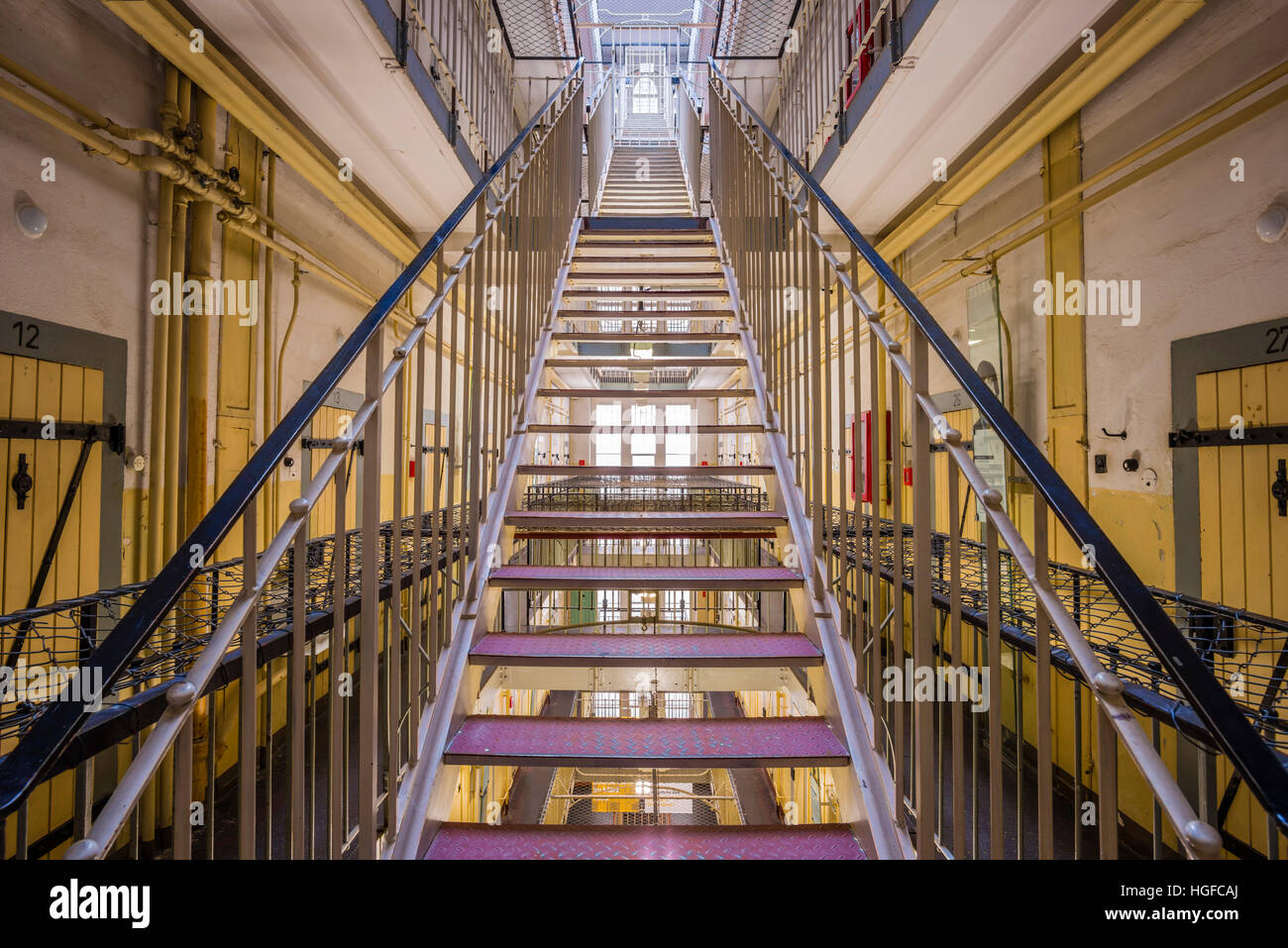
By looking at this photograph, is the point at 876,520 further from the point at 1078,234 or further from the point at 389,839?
the point at 1078,234

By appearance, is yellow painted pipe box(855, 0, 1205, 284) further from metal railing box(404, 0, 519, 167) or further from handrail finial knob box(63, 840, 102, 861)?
metal railing box(404, 0, 519, 167)

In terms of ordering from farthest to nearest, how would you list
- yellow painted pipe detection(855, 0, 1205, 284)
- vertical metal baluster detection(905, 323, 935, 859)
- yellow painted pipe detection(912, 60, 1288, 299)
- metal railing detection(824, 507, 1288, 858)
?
yellow painted pipe detection(855, 0, 1205, 284) < yellow painted pipe detection(912, 60, 1288, 299) < metal railing detection(824, 507, 1288, 858) < vertical metal baluster detection(905, 323, 935, 859)

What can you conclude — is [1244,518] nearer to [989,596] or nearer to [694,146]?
[989,596]

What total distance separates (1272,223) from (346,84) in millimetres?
3780

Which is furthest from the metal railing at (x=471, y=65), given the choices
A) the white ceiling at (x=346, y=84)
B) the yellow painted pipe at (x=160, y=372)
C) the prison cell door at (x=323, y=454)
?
the prison cell door at (x=323, y=454)

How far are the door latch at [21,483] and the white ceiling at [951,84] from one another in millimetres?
2047

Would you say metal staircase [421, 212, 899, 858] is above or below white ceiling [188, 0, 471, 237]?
below

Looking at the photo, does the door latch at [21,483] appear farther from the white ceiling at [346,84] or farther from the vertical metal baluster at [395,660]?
the white ceiling at [346,84]

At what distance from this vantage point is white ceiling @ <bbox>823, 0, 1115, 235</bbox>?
2385 millimetres

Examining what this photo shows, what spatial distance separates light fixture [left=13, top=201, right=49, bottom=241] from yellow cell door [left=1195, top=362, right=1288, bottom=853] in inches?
168

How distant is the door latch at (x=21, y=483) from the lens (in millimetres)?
1996

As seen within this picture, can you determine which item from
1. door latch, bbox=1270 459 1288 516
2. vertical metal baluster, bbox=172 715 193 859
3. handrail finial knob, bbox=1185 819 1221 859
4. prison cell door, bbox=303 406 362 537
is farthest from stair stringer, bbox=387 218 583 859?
door latch, bbox=1270 459 1288 516
